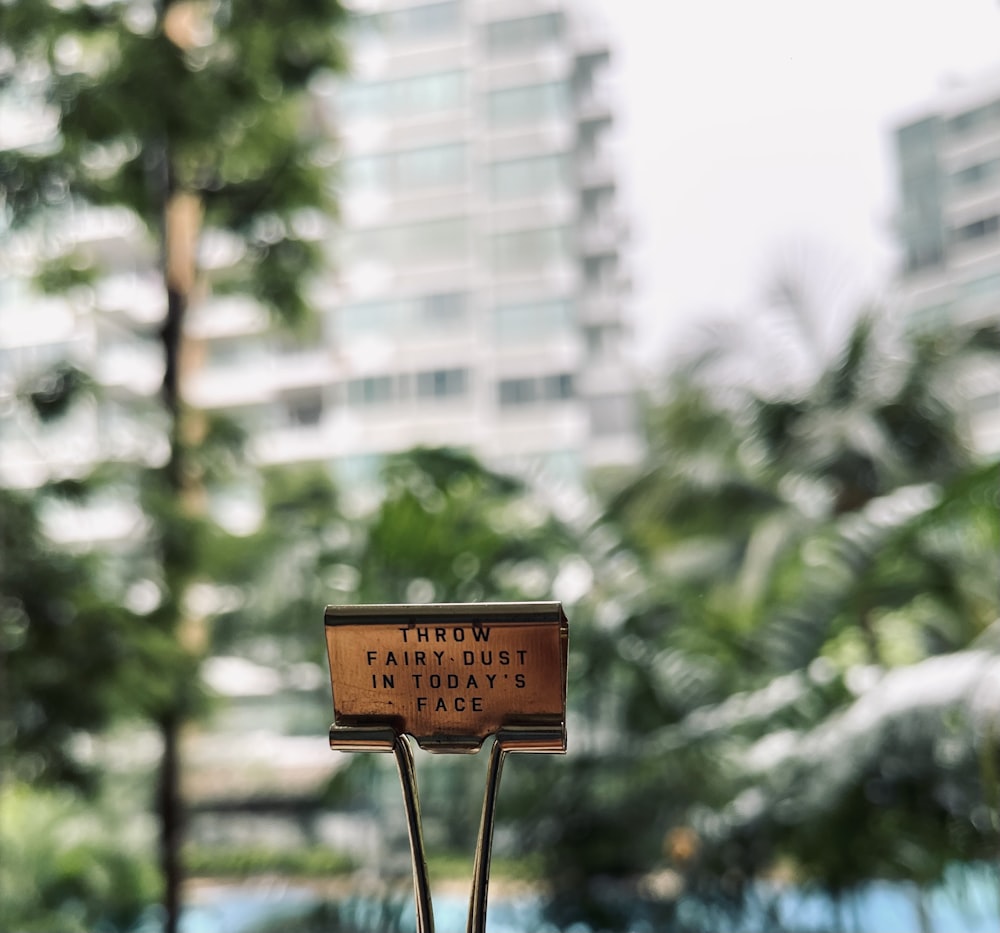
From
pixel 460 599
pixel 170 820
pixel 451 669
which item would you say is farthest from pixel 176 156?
pixel 451 669

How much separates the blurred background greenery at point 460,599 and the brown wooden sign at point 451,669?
1.63m

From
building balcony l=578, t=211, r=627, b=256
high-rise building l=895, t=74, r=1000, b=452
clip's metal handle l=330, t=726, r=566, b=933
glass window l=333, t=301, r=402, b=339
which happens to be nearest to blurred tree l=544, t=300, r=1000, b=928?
high-rise building l=895, t=74, r=1000, b=452

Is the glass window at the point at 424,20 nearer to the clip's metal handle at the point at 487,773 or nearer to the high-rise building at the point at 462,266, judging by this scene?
the high-rise building at the point at 462,266

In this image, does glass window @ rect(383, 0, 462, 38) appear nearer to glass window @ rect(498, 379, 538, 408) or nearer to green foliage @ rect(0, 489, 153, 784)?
glass window @ rect(498, 379, 538, 408)

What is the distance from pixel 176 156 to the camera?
330 centimetres

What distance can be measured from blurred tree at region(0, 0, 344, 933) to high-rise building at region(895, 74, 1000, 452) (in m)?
1.82

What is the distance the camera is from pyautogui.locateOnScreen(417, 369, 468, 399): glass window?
3912mm

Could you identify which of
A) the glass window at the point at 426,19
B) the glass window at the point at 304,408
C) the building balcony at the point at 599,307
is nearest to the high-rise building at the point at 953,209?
the building balcony at the point at 599,307

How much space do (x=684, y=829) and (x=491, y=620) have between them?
2163 mm

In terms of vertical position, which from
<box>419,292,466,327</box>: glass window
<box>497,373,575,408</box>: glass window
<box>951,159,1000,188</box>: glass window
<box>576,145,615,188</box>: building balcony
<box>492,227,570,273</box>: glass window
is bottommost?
<box>497,373,575,408</box>: glass window

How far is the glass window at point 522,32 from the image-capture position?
4039mm

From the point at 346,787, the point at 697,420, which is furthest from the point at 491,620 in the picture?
the point at 697,420

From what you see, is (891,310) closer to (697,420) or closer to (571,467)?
(697,420)

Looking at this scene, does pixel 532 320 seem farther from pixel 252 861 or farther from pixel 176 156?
pixel 252 861
